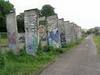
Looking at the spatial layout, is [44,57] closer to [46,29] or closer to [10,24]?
[10,24]

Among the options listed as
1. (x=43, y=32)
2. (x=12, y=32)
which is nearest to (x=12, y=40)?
(x=12, y=32)

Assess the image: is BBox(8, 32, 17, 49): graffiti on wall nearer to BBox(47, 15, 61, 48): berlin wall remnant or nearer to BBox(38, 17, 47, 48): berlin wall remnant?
BBox(38, 17, 47, 48): berlin wall remnant

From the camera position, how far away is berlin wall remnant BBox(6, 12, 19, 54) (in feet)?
64.0

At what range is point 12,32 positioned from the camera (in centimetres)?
1978

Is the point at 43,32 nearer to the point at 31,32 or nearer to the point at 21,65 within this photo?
the point at 31,32

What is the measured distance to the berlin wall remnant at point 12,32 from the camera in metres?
19.5

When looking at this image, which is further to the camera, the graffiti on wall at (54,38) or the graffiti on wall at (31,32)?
the graffiti on wall at (54,38)

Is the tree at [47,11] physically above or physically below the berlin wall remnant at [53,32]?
above

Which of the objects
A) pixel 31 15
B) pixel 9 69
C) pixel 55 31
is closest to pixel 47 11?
pixel 55 31

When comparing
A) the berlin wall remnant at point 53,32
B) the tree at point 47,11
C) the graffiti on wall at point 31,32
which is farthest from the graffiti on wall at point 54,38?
the tree at point 47,11

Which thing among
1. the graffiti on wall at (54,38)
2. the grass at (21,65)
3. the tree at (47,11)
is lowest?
the grass at (21,65)

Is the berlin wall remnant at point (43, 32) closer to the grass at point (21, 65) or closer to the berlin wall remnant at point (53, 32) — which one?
the berlin wall remnant at point (53, 32)

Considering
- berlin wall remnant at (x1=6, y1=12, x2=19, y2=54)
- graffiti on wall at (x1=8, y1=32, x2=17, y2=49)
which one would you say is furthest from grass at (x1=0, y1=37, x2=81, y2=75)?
graffiti on wall at (x1=8, y1=32, x2=17, y2=49)

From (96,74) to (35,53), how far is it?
7181mm
